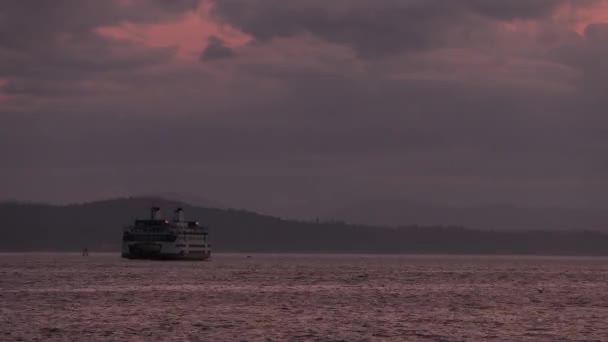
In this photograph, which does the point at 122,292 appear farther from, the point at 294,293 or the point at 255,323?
the point at 255,323

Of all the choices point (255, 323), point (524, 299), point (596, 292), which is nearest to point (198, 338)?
point (255, 323)

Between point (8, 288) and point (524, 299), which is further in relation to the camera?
point (8, 288)

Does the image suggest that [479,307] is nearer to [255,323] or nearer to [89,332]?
[255,323]

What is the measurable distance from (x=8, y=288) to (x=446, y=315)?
75278 mm

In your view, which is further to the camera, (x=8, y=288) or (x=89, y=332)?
(x=8, y=288)

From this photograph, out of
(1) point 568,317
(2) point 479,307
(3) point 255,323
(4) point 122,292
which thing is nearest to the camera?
(3) point 255,323

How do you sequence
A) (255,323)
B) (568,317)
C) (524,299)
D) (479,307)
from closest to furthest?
(255,323), (568,317), (479,307), (524,299)

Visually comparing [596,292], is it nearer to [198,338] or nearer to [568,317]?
[568,317]

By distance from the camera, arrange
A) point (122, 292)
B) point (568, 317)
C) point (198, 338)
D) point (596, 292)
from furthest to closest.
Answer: point (596, 292)
point (122, 292)
point (568, 317)
point (198, 338)

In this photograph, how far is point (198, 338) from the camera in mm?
77438

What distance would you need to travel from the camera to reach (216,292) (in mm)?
148000

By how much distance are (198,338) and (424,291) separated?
3442 inches

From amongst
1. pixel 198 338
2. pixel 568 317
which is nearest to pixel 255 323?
pixel 198 338

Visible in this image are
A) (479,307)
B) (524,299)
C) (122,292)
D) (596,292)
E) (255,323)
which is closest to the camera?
(255,323)
